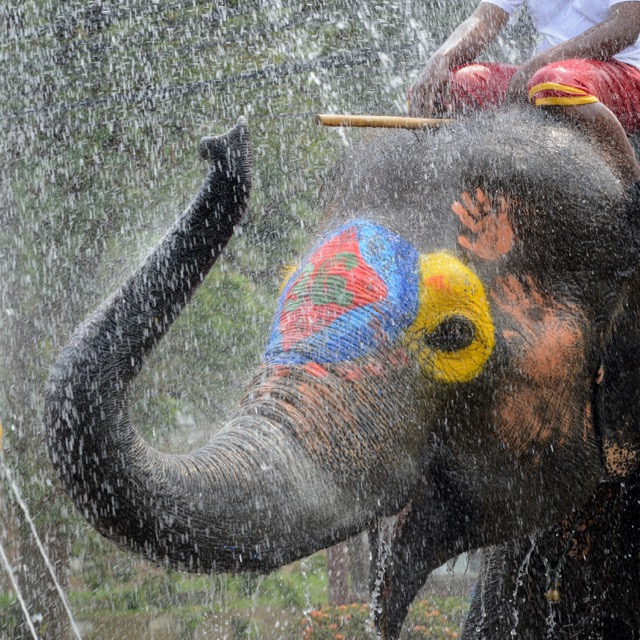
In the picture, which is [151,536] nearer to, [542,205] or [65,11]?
[542,205]

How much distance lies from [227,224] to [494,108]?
36.4 inches

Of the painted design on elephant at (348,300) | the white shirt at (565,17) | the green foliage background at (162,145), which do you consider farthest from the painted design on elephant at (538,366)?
the green foliage background at (162,145)

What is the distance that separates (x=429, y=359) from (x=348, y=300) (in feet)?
0.64

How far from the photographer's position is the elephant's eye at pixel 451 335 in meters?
2.01

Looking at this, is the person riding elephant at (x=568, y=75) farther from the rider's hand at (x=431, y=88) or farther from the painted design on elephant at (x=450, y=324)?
the painted design on elephant at (x=450, y=324)

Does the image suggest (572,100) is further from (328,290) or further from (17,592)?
(17,592)

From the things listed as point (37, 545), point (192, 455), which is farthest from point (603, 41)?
point (37, 545)

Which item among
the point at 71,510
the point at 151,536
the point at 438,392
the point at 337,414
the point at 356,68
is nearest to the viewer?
the point at 151,536

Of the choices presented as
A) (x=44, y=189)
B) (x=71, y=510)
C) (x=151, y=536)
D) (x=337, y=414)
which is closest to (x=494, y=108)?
(x=337, y=414)

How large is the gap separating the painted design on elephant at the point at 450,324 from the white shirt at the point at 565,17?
2.43 feet

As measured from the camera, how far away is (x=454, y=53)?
2.48 metres

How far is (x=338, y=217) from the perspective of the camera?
87.8 inches

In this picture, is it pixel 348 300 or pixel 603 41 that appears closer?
pixel 348 300

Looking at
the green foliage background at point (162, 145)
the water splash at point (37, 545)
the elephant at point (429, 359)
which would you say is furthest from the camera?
the water splash at point (37, 545)
